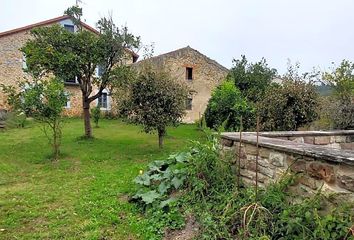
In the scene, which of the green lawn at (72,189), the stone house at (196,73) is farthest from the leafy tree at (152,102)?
the stone house at (196,73)

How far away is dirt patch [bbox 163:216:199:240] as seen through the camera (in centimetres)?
317

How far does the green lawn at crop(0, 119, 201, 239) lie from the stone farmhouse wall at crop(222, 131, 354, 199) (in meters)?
1.46

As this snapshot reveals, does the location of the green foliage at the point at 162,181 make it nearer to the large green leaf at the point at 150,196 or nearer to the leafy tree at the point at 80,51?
the large green leaf at the point at 150,196

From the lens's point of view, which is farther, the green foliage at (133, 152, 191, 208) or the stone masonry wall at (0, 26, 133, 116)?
the stone masonry wall at (0, 26, 133, 116)

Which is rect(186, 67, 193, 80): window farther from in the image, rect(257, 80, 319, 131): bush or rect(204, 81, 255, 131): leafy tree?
rect(257, 80, 319, 131): bush

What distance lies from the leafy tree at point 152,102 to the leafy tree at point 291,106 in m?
2.66

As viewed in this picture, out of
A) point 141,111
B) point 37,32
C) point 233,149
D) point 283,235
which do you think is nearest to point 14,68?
point 37,32

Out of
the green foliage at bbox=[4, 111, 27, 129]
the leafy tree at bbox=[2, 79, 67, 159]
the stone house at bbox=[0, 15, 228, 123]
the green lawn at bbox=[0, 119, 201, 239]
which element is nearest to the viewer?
the green lawn at bbox=[0, 119, 201, 239]

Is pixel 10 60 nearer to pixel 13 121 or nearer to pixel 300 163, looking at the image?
pixel 13 121

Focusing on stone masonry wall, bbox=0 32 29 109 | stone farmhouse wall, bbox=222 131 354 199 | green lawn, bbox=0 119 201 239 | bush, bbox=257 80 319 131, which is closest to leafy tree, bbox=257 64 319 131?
bush, bbox=257 80 319 131

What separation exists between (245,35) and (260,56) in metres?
2.19

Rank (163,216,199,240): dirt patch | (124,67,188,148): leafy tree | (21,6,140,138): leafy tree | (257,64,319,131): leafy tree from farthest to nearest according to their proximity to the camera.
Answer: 1. (21,6,140,138): leafy tree
2. (124,67,188,148): leafy tree
3. (257,64,319,131): leafy tree
4. (163,216,199,240): dirt patch

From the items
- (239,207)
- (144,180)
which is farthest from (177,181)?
(239,207)

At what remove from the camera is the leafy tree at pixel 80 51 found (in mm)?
9922
